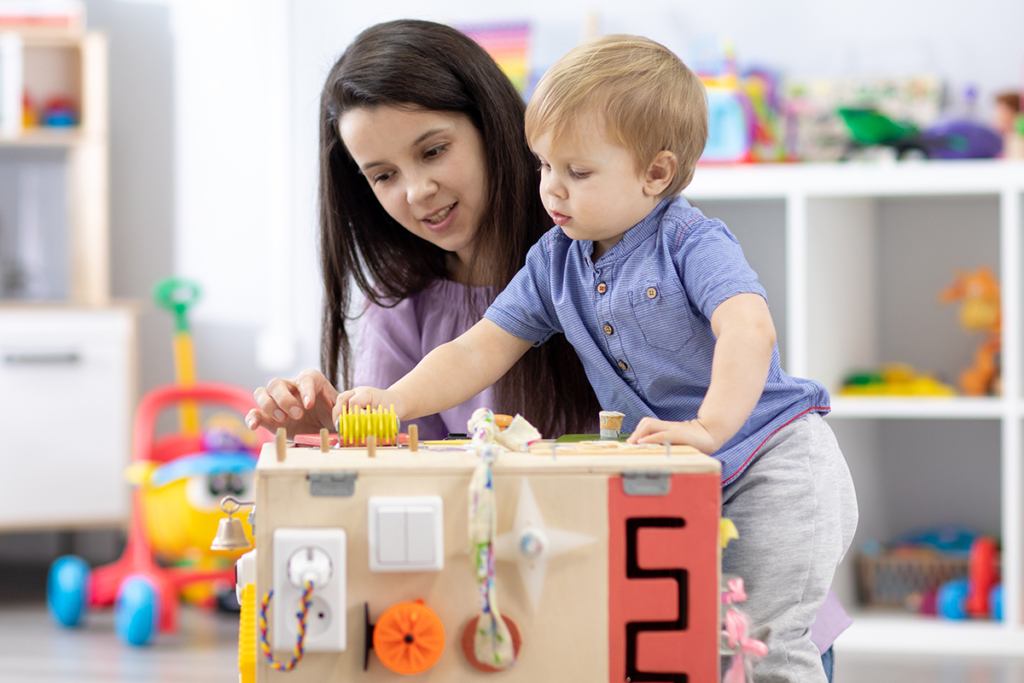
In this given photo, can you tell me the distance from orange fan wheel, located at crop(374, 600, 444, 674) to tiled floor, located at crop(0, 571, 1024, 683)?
4.55ft

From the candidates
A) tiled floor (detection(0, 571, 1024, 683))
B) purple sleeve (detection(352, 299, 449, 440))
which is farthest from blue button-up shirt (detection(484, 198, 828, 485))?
tiled floor (detection(0, 571, 1024, 683))

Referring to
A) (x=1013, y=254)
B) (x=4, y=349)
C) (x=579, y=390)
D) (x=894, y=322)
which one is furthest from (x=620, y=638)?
(x=4, y=349)

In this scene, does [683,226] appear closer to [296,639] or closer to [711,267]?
[711,267]

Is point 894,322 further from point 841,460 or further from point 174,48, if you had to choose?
point 174,48

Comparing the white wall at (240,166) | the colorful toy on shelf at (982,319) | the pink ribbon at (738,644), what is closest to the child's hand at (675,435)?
the pink ribbon at (738,644)

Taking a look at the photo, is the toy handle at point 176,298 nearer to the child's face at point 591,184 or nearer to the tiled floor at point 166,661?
the tiled floor at point 166,661

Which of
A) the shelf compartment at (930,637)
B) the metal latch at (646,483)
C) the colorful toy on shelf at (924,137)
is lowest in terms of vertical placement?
the shelf compartment at (930,637)

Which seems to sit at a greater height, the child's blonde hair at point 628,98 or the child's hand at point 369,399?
the child's blonde hair at point 628,98

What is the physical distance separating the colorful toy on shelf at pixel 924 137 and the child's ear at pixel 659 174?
153 centimetres

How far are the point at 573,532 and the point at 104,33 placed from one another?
9.01ft

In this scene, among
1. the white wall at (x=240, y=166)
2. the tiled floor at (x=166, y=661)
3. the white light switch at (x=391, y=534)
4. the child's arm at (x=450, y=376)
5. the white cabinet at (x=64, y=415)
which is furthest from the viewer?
the white wall at (x=240, y=166)

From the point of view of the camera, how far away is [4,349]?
2.43 m

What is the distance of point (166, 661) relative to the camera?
200cm

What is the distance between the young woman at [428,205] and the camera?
0.97m
